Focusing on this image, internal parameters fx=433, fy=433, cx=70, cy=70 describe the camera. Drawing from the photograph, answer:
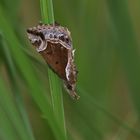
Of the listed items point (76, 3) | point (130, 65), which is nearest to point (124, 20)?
point (130, 65)

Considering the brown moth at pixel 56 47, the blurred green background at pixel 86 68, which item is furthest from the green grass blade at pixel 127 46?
the brown moth at pixel 56 47

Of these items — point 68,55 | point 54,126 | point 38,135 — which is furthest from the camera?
point 38,135

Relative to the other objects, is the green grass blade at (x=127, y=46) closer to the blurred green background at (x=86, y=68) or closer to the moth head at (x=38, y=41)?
the blurred green background at (x=86, y=68)

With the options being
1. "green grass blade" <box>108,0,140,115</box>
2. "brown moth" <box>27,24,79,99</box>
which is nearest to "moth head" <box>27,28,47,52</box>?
"brown moth" <box>27,24,79,99</box>

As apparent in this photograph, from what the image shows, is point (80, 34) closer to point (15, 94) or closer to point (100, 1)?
point (100, 1)

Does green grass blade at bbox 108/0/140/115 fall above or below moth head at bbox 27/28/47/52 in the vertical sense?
below

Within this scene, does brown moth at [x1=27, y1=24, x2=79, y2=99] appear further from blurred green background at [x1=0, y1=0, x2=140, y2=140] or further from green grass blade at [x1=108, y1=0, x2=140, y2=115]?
green grass blade at [x1=108, y1=0, x2=140, y2=115]
